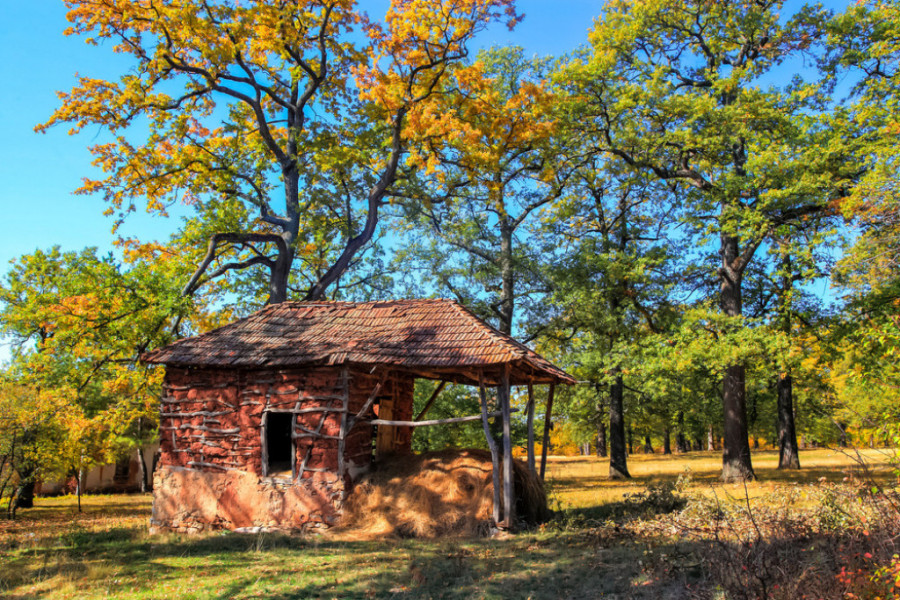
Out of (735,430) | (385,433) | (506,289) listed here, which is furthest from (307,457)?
(735,430)

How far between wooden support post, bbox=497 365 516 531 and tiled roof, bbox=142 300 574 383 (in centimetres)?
46

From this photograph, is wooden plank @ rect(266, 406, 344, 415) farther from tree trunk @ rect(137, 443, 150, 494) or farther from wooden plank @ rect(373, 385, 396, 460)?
tree trunk @ rect(137, 443, 150, 494)

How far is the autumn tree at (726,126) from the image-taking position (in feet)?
50.5

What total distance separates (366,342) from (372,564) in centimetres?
454

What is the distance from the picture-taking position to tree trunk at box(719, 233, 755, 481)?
17.7 m

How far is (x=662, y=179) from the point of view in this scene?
19.9 m

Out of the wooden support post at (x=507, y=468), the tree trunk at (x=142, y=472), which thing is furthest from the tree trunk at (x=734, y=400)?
the tree trunk at (x=142, y=472)

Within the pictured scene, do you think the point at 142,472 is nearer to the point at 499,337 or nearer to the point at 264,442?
the point at 264,442

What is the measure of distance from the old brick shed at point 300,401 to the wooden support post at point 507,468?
3 centimetres

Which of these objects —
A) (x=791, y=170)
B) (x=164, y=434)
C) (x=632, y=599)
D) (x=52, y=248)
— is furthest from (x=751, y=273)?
Answer: (x=52, y=248)

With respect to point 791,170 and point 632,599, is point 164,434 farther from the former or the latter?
point 791,170

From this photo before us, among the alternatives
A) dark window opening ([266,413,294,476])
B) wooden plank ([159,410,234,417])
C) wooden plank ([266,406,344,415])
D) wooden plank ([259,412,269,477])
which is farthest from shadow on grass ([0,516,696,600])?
dark window opening ([266,413,294,476])

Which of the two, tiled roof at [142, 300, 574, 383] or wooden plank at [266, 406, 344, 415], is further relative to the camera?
wooden plank at [266, 406, 344, 415]

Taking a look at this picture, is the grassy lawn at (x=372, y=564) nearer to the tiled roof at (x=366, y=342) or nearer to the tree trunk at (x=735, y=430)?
the tiled roof at (x=366, y=342)
